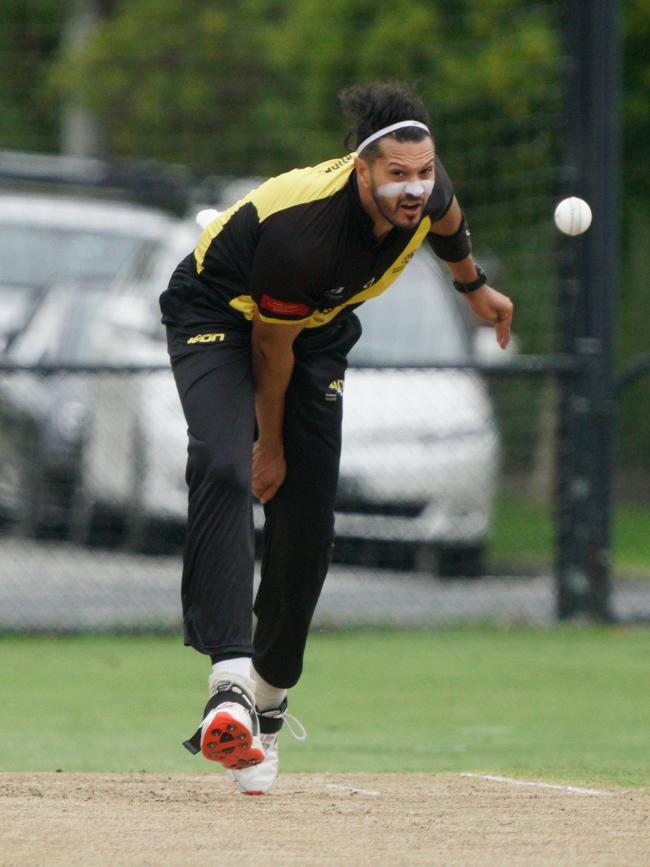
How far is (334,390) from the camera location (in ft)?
18.2

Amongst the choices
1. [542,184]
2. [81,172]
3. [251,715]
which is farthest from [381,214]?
[81,172]

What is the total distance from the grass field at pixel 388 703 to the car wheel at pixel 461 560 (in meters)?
0.41

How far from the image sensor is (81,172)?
16594 millimetres

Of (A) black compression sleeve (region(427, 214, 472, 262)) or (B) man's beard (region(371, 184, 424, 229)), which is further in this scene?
(A) black compression sleeve (region(427, 214, 472, 262))

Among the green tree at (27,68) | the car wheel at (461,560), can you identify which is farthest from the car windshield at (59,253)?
the green tree at (27,68)

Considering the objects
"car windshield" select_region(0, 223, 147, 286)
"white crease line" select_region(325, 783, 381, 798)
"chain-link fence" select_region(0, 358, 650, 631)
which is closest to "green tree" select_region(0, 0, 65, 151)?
"car windshield" select_region(0, 223, 147, 286)

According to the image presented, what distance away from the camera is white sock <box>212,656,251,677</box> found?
16.4 ft

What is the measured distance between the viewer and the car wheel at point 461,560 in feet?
35.0

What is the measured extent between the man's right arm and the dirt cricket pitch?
0.99m

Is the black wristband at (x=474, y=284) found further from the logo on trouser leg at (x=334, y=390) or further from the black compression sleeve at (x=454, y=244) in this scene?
the logo on trouser leg at (x=334, y=390)

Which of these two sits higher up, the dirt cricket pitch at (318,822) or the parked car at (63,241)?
the parked car at (63,241)

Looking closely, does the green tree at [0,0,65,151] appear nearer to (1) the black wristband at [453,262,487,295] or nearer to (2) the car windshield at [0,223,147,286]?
(2) the car windshield at [0,223,147,286]

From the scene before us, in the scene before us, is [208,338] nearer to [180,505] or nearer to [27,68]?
[180,505]

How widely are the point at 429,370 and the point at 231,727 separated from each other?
5647 mm
